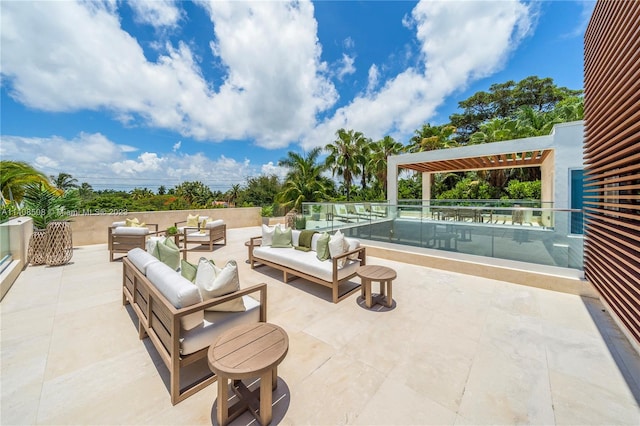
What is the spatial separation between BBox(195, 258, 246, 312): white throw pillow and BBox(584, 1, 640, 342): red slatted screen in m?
3.85

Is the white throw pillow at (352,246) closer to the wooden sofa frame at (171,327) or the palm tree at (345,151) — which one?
the wooden sofa frame at (171,327)

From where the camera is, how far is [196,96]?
34.9 ft

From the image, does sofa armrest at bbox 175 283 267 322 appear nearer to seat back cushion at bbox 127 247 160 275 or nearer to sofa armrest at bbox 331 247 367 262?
seat back cushion at bbox 127 247 160 275

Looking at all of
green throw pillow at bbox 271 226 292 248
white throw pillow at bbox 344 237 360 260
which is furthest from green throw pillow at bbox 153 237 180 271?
white throw pillow at bbox 344 237 360 260

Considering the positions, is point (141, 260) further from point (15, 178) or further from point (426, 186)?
point (426, 186)

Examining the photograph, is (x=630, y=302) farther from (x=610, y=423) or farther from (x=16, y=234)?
(x=16, y=234)

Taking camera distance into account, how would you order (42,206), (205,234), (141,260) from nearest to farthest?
(141,260) < (42,206) < (205,234)

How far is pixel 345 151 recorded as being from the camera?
1766cm

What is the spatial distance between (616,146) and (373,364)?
366 cm

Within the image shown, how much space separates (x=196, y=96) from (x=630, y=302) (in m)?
13.4

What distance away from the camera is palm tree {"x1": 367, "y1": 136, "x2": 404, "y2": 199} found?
18094 millimetres

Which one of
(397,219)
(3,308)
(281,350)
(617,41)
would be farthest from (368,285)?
(3,308)

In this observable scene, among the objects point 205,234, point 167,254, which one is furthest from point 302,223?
point 167,254

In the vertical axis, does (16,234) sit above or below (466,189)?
below
